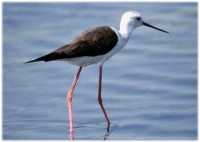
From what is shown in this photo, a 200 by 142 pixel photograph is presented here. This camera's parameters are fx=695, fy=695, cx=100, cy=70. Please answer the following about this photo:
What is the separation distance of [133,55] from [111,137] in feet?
7.34

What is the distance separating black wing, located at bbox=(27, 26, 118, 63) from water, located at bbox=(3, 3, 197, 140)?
685mm

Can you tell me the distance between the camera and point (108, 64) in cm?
812

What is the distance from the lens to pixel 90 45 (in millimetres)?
6352

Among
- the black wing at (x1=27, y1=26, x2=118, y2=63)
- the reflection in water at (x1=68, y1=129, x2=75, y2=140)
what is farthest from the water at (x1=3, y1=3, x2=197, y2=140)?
the black wing at (x1=27, y1=26, x2=118, y2=63)

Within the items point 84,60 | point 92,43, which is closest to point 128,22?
point 92,43

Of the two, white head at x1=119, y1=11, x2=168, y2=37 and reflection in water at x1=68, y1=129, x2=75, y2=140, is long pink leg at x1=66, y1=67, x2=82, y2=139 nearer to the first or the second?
reflection in water at x1=68, y1=129, x2=75, y2=140

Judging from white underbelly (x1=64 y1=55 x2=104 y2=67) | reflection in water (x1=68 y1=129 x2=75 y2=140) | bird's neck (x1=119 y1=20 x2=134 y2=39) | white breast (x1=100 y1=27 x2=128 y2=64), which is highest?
bird's neck (x1=119 y1=20 x2=134 y2=39)

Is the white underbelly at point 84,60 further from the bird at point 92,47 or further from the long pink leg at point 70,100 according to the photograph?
the long pink leg at point 70,100

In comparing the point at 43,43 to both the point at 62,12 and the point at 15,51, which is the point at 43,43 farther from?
the point at 62,12

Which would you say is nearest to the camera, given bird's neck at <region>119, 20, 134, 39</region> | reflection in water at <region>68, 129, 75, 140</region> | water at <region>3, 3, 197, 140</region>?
reflection in water at <region>68, 129, 75, 140</region>

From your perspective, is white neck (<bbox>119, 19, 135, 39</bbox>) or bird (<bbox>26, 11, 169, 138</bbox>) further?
white neck (<bbox>119, 19, 135, 39</bbox>)

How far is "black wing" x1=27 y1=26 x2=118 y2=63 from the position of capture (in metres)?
6.21

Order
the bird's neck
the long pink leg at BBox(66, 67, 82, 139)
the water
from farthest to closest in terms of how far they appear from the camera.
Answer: the bird's neck → the water → the long pink leg at BBox(66, 67, 82, 139)

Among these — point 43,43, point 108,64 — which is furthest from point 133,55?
point 43,43
